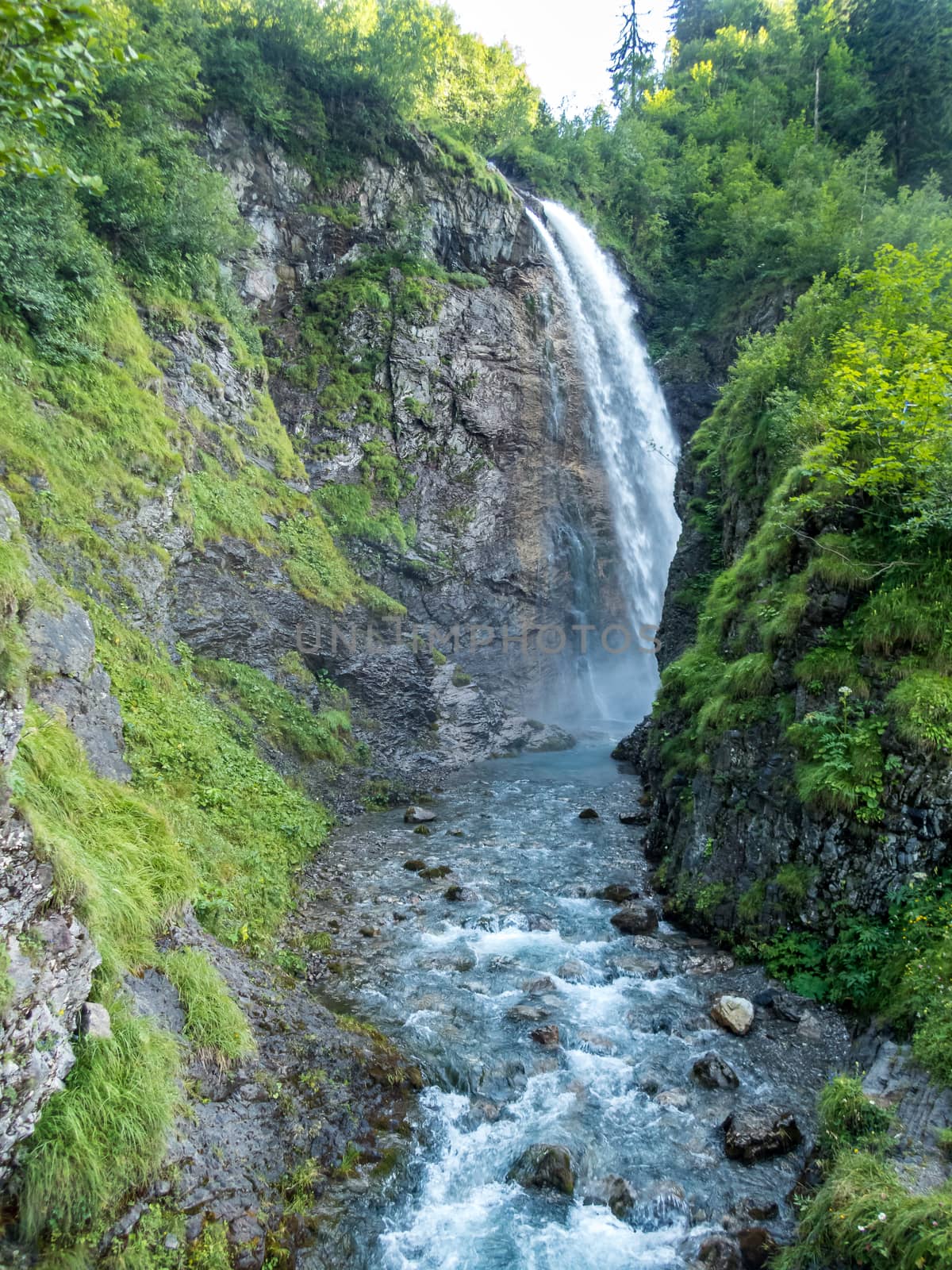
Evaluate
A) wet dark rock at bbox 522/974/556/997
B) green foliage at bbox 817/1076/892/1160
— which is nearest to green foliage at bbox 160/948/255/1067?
wet dark rock at bbox 522/974/556/997

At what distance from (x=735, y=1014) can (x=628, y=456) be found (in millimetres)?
23601

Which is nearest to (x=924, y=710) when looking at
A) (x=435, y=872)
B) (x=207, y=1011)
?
(x=207, y=1011)

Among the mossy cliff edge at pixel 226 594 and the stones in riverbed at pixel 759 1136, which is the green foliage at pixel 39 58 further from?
the stones in riverbed at pixel 759 1136

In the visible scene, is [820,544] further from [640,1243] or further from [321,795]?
[321,795]

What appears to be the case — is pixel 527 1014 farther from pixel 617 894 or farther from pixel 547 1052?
pixel 617 894

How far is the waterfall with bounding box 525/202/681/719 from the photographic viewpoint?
27.7 meters

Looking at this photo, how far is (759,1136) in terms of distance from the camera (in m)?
6.00

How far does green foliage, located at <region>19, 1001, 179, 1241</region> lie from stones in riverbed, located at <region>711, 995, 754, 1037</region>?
18.4 ft

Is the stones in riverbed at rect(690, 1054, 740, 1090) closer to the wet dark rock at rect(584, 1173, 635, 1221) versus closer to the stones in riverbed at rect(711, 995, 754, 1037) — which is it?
the stones in riverbed at rect(711, 995, 754, 1037)

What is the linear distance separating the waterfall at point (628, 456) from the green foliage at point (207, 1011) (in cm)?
2288

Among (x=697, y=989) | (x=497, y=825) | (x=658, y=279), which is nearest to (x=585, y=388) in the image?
(x=658, y=279)

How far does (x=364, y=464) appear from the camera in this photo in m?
22.7

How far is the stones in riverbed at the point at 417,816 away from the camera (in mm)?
14867

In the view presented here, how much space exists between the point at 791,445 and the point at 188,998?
1240cm
